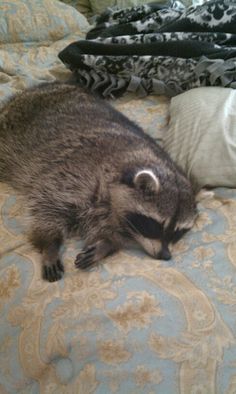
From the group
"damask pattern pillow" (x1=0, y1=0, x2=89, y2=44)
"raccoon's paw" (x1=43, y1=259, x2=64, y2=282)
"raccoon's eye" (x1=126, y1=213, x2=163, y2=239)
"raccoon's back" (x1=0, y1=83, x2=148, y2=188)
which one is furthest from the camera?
"damask pattern pillow" (x1=0, y1=0, x2=89, y2=44)

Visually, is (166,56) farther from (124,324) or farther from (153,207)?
(124,324)

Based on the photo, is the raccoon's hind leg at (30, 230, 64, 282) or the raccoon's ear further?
the raccoon's ear

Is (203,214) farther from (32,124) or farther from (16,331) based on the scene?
(32,124)

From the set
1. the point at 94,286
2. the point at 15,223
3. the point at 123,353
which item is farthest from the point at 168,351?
the point at 15,223

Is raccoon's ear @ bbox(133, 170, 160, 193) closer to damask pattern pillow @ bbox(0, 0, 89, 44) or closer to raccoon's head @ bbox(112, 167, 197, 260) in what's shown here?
raccoon's head @ bbox(112, 167, 197, 260)

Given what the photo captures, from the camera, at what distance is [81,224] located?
140 cm

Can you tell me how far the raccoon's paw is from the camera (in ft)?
3.65

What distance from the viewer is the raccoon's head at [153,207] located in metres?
1.29

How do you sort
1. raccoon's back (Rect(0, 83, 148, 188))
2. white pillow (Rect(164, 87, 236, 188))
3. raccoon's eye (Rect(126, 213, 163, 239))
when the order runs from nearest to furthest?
1. raccoon's eye (Rect(126, 213, 163, 239))
2. white pillow (Rect(164, 87, 236, 188))
3. raccoon's back (Rect(0, 83, 148, 188))

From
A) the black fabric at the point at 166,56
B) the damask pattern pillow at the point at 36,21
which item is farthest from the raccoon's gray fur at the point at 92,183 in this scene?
the damask pattern pillow at the point at 36,21

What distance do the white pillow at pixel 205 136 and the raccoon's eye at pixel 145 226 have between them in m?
0.29

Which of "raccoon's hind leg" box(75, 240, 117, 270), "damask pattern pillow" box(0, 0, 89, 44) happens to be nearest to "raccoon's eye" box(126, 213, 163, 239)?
"raccoon's hind leg" box(75, 240, 117, 270)

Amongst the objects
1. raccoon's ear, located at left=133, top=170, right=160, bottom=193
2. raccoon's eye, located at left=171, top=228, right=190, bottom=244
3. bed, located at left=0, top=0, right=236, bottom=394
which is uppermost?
raccoon's ear, located at left=133, top=170, right=160, bottom=193

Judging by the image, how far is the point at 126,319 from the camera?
3.22ft
